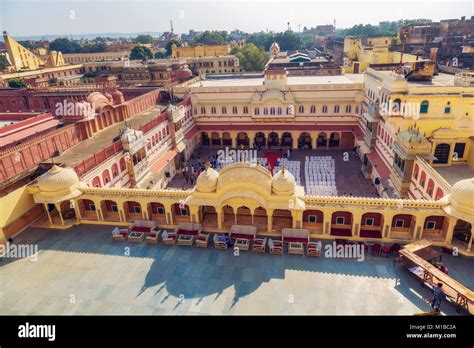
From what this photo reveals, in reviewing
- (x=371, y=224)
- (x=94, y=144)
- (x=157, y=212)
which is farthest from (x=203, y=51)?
(x=371, y=224)

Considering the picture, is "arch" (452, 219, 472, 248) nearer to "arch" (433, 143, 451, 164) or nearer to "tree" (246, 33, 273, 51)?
"arch" (433, 143, 451, 164)

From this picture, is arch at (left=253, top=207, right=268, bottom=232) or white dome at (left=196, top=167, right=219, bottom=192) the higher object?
white dome at (left=196, top=167, right=219, bottom=192)

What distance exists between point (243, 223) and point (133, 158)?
46.2ft

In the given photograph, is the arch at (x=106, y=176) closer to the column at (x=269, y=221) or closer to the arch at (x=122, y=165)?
the arch at (x=122, y=165)

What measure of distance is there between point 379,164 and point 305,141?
16.0m

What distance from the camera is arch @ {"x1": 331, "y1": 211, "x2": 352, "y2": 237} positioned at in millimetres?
23188

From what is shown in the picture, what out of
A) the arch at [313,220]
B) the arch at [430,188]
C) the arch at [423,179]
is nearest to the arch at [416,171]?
the arch at [423,179]

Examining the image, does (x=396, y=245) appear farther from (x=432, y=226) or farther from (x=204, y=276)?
(x=204, y=276)

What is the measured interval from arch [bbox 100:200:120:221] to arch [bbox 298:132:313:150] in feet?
95.8

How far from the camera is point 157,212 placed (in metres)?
26.6

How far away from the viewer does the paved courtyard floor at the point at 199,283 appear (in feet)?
56.4

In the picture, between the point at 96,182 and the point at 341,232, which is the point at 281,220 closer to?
the point at 341,232

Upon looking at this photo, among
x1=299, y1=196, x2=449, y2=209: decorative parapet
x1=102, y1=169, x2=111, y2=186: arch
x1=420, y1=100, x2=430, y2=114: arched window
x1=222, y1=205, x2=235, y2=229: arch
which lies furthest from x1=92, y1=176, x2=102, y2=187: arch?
x1=420, y1=100, x2=430, y2=114: arched window
